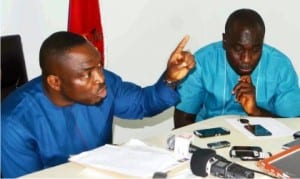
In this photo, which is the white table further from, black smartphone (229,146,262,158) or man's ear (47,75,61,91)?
man's ear (47,75,61,91)

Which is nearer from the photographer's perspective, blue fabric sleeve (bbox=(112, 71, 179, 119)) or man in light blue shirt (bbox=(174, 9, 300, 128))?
blue fabric sleeve (bbox=(112, 71, 179, 119))

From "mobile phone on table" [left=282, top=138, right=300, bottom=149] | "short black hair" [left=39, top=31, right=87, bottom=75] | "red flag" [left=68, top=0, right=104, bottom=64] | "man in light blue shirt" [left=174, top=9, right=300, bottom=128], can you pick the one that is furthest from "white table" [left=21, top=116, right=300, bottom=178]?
"red flag" [left=68, top=0, right=104, bottom=64]

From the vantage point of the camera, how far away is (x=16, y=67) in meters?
2.12

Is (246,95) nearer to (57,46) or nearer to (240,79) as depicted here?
(240,79)

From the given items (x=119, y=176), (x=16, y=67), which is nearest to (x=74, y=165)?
(x=119, y=176)

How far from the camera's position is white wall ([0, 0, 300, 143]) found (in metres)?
2.97

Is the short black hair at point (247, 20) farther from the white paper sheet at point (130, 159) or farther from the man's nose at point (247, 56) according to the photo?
the white paper sheet at point (130, 159)

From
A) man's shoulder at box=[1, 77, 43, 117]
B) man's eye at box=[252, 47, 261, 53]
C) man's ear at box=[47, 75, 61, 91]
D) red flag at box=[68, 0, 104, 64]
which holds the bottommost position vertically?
man's shoulder at box=[1, 77, 43, 117]

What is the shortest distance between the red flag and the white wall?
193mm

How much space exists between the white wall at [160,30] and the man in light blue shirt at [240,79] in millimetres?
627

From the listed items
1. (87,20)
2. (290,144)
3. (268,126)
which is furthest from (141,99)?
(87,20)

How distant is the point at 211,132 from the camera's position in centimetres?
190

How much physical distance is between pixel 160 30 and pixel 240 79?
84cm

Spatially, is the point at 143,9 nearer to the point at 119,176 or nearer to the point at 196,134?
the point at 196,134
